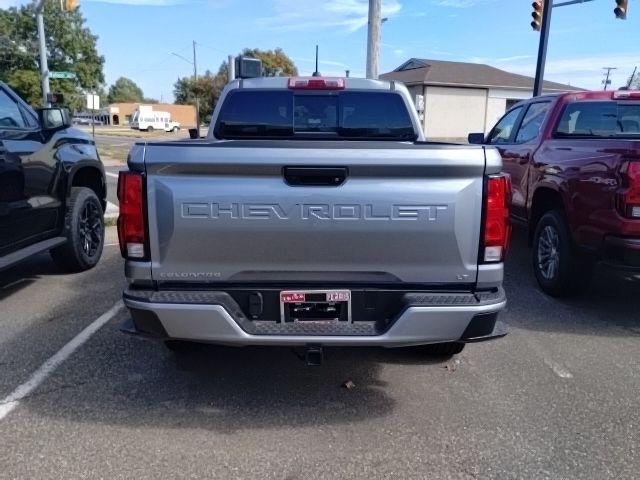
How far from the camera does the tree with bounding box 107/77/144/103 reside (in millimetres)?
143875

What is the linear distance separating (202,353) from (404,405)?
4.99ft

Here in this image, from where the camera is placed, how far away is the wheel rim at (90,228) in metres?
6.30

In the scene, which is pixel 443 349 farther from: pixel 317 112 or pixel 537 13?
pixel 537 13

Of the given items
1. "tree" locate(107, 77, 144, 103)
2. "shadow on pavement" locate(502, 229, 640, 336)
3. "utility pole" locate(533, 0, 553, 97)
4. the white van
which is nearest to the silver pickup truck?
"shadow on pavement" locate(502, 229, 640, 336)

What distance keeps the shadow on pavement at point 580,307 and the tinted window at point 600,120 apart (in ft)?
5.01

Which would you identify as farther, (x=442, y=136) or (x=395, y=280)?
(x=442, y=136)

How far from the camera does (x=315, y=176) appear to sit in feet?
9.43

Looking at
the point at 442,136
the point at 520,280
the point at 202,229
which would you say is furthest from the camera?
the point at 442,136

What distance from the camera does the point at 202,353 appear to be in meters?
4.16

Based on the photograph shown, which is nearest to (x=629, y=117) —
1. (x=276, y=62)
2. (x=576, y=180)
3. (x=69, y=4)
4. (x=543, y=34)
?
(x=576, y=180)

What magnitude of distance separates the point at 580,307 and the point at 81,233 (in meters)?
5.10

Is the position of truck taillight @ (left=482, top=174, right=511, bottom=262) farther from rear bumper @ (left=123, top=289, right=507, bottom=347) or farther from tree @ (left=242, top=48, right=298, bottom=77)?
tree @ (left=242, top=48, right=298, bottom=77)

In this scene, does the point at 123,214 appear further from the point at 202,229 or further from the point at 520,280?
the point at 520,280

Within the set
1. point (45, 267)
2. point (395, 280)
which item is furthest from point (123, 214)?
point (45, 267)
